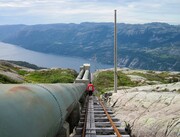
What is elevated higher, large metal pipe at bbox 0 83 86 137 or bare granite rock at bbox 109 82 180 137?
large metal pipe at bbox 0 83 86 137

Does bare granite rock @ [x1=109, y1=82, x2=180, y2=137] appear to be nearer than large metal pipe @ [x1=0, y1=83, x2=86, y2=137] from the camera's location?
No

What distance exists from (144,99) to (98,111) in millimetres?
3215

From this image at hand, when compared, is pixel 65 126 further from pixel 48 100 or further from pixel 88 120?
pixel 88 120

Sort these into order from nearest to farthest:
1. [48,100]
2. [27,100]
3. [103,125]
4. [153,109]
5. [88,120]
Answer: [27,100]
[48,100]
[103,125]
[88,120]
[153,109]

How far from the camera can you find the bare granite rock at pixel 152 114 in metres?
13.9

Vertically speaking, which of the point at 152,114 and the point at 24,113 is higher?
the point at 24,113

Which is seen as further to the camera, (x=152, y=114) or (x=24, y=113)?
(x=152, y=114)

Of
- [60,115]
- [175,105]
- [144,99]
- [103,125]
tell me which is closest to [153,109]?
[175,105]

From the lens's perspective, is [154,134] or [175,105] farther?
[175,105]

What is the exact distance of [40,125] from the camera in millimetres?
5324

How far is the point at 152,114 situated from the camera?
16703 mm

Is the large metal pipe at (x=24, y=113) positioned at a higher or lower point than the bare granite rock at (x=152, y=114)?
higher

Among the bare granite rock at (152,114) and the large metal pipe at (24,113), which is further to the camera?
the bare granite rock at (152,114)

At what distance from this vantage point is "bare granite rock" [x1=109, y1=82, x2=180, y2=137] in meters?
13.9
